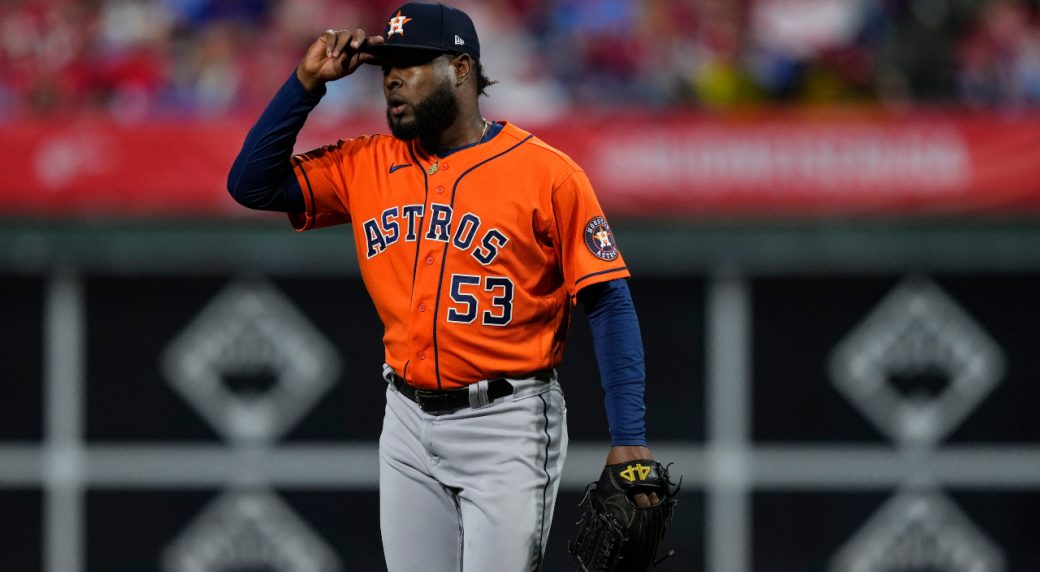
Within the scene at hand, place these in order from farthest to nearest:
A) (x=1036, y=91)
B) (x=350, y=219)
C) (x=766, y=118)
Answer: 1. (x=1036, y=91)
2. (x=766, y=118)
3. (x=350, y=219)

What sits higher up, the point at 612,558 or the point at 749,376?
the point at 749,376

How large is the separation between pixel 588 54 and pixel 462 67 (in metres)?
3.80

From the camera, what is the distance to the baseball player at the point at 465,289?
307cm

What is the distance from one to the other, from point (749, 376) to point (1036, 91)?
74.2 inches

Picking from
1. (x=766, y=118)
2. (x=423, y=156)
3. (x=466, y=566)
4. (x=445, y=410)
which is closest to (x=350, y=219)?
(x=423, y=156)

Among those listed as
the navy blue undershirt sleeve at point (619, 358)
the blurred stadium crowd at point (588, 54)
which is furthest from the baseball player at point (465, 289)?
the blurred stadium crowd at point (588, 54)

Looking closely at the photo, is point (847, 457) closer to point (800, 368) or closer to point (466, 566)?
point (800, 368)

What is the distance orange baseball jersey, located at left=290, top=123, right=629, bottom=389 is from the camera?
309 cm

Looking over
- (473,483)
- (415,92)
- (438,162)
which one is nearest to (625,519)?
(473,483)

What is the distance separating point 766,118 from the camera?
5758mm

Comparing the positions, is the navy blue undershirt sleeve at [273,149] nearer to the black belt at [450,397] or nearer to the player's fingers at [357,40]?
the player's fingers at [357,40]

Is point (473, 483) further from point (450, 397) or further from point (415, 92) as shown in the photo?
point (415, 92)

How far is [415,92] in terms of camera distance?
3084mm

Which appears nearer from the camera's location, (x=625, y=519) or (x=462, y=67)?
(x=625, y=519)
